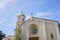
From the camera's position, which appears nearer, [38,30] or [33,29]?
[38,30]

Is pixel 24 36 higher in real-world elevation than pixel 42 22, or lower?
lower

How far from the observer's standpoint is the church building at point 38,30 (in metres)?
21.9

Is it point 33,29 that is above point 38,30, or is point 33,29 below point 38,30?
above

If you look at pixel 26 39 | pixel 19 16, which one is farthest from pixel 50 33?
pixel 19 16

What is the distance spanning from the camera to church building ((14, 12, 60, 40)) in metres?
21.9

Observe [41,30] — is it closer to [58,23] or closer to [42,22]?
[42,22]

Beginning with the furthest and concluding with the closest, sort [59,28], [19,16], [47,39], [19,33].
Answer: [19,16] < [19,33] < [59,28] < [47,39]

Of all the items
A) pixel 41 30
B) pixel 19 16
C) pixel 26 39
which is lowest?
pixel 26 39

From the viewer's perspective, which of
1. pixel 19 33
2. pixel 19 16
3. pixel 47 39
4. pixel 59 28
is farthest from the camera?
pixel 19 16

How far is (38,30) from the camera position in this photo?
22609 millimetres

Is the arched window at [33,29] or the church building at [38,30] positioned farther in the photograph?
the arched window at [33,29]

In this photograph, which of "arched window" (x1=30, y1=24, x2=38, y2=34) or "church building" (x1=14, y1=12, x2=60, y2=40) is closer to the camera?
"church building" (x1=14, y1=12, x2=60, y2=40)

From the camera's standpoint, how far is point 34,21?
23281mm

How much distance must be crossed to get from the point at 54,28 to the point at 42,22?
8.21 feet
